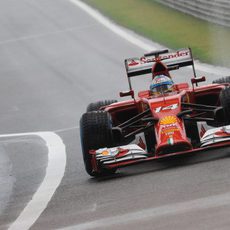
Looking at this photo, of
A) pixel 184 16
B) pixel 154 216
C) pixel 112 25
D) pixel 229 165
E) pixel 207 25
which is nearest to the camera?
pixel 154 216

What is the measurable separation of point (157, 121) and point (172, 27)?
16.6m

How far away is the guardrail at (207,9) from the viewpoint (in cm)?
2573

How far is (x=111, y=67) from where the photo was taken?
2441cm

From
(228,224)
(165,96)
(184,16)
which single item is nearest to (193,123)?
(165,96)

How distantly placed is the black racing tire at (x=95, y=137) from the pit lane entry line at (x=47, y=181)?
0.43 metres

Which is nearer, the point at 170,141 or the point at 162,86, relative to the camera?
the point at 170,141

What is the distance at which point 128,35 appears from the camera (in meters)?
28.9

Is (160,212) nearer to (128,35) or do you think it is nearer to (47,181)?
(47,181)

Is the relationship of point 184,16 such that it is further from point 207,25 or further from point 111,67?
point 111,67

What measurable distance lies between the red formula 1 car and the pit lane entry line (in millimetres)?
598

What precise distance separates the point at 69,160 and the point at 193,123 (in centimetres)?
187

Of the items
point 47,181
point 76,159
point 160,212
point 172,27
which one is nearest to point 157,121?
point 47,181

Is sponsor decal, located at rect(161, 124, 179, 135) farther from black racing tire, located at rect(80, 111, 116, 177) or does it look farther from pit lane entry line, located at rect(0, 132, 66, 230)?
pit lane entry line, located at rect(0, 132, 66, 230)

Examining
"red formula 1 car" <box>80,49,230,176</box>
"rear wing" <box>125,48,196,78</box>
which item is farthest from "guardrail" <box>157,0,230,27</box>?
"red formula 1 car" <box>80,49,230,176</box>
